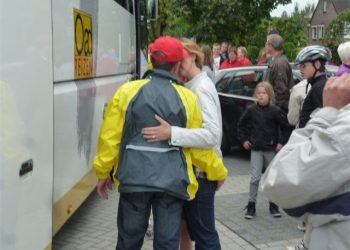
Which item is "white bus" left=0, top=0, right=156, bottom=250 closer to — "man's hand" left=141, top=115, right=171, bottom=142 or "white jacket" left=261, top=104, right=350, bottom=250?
"man's hand" left=141, top=115, right=171, bottom=142

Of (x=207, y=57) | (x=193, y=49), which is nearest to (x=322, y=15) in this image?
(x=207, y=57)

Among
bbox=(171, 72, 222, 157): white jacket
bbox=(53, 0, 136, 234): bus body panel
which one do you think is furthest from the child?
bbox=(171, 72, 222, 157): white jacket

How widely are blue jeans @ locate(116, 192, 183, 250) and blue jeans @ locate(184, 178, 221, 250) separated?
0.38 metres

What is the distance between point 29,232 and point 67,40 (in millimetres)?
1496

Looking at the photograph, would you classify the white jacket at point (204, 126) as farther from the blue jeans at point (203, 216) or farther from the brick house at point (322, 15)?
the brick house at point (322, 15)

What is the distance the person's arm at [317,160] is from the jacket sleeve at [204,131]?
129 centimetres

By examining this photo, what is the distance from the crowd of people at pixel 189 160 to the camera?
5.64 feet

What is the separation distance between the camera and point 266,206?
6145mm

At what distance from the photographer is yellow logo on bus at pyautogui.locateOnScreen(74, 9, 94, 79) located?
13.6 ft

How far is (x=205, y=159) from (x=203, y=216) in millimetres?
477

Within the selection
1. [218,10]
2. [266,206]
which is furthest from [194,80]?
[218,10]

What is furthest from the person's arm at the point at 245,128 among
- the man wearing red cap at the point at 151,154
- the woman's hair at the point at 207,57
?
the man wearing red cap at the point at 151,154

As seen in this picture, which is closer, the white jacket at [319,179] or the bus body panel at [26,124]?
the white jacket at [319,179]

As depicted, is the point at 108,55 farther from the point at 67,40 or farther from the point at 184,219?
the point at 184,219
